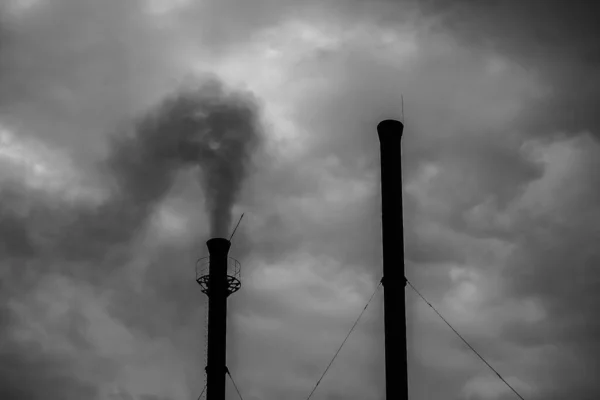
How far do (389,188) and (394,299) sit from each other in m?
3.38

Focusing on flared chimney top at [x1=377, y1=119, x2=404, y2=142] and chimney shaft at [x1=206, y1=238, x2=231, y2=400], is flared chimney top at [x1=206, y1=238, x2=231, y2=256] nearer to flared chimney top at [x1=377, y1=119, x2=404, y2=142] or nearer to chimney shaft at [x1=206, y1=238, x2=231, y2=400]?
chimney shaft at [x1=206, y1=238, x2=231, y2=400]

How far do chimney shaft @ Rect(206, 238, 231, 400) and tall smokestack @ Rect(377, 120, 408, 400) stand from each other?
22.8 ft

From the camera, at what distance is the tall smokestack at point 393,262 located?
71.3ft

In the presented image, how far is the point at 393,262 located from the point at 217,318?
24.2 ft

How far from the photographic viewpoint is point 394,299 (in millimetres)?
22500

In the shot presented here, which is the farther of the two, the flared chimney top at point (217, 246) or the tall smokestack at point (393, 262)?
the flared chimney top at point (217, 246)

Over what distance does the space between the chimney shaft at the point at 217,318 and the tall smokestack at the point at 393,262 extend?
22.8 ft

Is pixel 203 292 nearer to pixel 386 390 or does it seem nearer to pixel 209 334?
pixel 209 334

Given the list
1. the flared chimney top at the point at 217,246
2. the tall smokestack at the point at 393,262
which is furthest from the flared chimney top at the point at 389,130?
the flared chimney top at the point at 217,246

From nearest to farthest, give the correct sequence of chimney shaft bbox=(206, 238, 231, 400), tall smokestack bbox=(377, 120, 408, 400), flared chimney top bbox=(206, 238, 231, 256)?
1. tall smokestack bbox=(377, 120, 408, 400)
2. chimney shaft bbox=(206, 238, 231, 400)
3. flared chimney top bbox=(206, 238, 231, 256)

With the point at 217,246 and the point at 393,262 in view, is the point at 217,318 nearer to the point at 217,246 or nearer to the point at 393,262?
the point at 217,246

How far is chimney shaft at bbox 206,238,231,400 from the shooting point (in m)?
26.9

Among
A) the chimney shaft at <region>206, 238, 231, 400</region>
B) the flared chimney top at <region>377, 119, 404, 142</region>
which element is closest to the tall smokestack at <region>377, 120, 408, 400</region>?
the flared chimney top at <region>377, 119, 404, 142</region>

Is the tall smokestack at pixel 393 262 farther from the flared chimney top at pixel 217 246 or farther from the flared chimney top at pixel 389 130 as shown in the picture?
the flared chimney top at pixel 217 246
